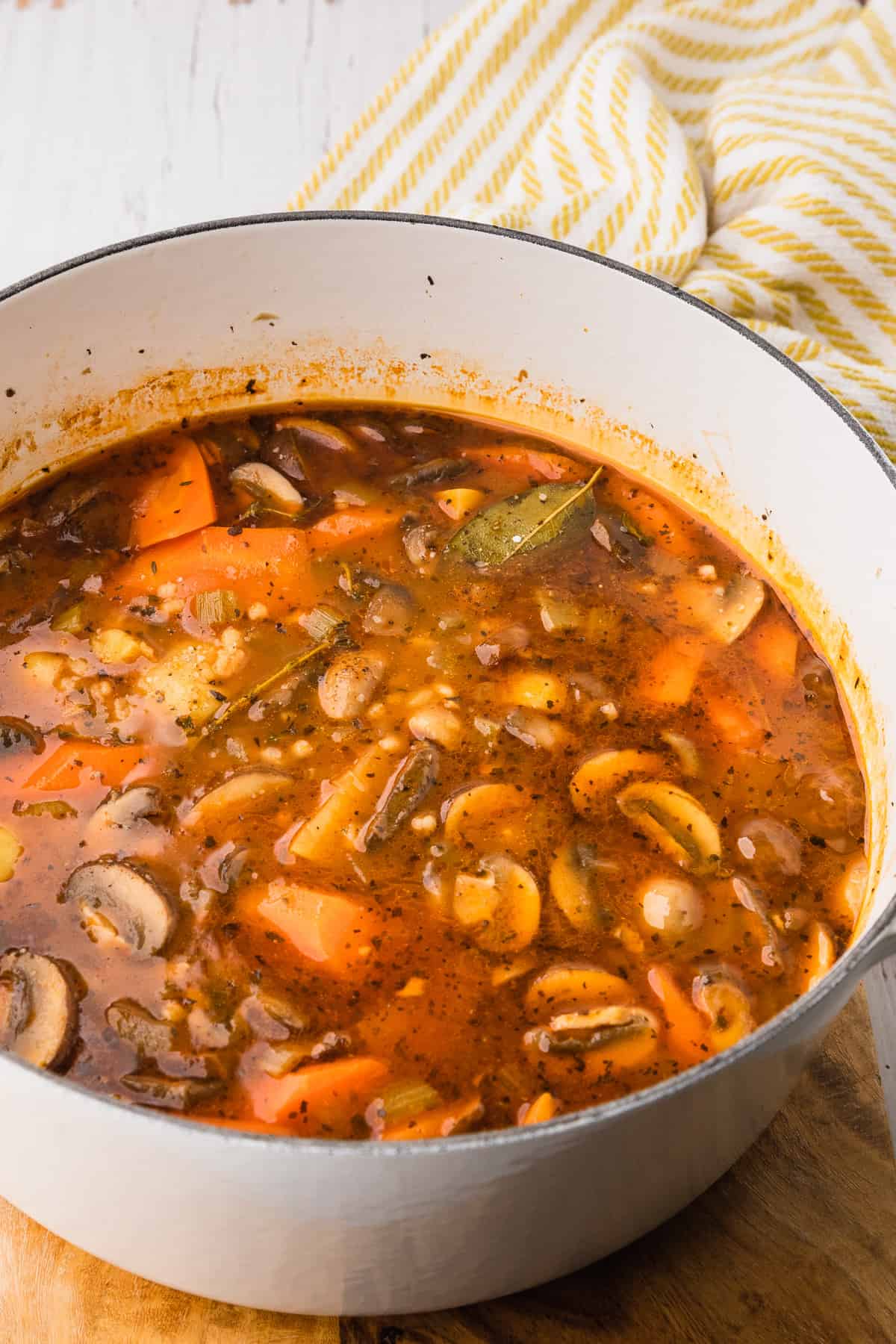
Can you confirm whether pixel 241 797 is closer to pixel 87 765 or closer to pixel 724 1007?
pixel 87 765

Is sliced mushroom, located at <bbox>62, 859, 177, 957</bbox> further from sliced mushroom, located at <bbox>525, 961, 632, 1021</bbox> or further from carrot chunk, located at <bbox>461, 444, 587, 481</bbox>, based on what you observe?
carrot chunk, located at <bbox>461, 444, 587, 481</bbox>

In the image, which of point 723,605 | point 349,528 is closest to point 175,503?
point 349,528

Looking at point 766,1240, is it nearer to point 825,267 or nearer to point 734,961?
point 734,961

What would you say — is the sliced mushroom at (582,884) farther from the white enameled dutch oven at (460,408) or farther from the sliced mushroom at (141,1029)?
the sliced mushroom at (141,1029)

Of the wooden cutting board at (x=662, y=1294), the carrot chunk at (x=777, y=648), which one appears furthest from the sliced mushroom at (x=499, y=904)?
the carrot chunk at (x=777, y=648)

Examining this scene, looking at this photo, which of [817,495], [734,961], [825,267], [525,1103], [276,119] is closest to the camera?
[525,1103]

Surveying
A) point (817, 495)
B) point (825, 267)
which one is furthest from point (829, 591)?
point (825, 267)
